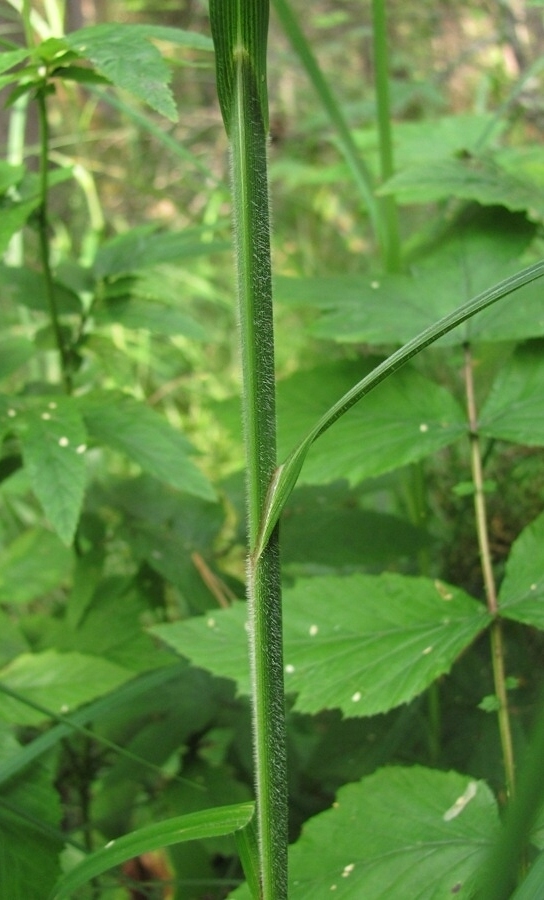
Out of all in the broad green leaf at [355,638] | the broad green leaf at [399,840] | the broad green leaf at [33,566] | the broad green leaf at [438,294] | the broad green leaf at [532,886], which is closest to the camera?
the broad green leaf at [532,886]

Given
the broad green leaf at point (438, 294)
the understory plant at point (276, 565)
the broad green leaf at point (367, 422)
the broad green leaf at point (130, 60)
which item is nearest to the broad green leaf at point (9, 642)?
the understory plant at point (276, 565)

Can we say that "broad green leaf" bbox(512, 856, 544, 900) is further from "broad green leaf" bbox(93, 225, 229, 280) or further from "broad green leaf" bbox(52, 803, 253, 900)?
"broad green leaf" bbox(93, 225, 229, 280)

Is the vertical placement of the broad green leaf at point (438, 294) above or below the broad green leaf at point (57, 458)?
above

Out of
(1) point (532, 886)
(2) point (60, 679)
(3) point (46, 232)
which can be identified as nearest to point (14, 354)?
(3) point (46, 232)

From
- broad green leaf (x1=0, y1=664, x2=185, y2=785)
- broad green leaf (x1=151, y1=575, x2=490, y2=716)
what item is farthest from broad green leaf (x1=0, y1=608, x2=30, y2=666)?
broad green leaf (x1=151, y1=575, x2=490, y2=716)

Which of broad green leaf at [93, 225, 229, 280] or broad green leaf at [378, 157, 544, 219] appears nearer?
broad green leaf at [378, 157, 544, 219]

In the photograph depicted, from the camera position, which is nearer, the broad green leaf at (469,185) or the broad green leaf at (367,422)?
the broad green leaf at (367,422)

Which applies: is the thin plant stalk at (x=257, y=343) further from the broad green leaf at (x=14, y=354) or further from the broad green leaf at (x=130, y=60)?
the broad green leaf at (x=14, y=354)

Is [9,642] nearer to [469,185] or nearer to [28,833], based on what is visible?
[28,833]
